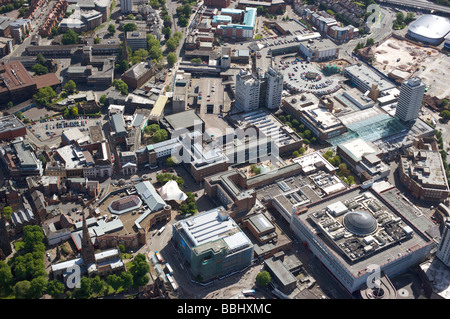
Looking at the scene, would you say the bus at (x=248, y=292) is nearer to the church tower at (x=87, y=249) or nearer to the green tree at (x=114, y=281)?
the green tree at (x=114, y=281)

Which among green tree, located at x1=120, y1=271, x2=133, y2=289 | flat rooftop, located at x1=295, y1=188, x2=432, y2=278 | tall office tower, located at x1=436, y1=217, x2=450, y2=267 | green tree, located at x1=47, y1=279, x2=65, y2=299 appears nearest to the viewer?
green tree, located at x1=47, y1=279, x2=65, y2=299

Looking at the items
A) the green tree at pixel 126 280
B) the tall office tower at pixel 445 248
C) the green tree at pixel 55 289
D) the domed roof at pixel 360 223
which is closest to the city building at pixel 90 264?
the green tree at pixel 55 289

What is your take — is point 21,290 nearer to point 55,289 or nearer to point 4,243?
point 55,289

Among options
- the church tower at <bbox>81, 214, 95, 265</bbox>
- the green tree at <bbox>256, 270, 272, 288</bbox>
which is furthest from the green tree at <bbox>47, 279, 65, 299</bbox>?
the green tree at <bbox>256, 270, 272, 288</bbox>

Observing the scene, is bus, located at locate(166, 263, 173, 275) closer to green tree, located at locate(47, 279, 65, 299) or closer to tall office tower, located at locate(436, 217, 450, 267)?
green tree, located at locate(47, 279, 65, 299)

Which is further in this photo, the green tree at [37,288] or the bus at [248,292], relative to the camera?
the bus at [248,292]

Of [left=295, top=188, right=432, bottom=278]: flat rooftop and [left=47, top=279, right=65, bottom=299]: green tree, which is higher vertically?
[left=295, top=188, right=432, bottom=278]: flat rooftop
